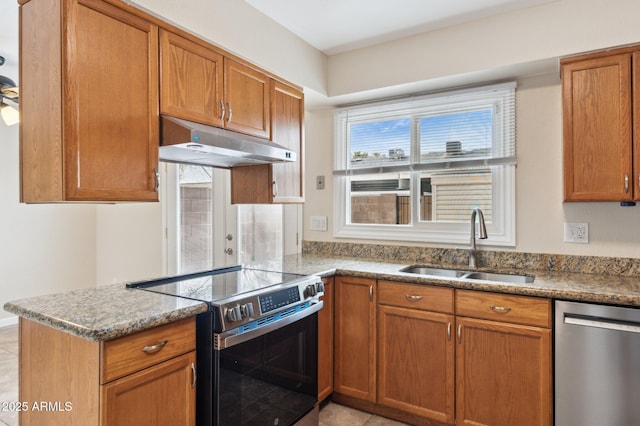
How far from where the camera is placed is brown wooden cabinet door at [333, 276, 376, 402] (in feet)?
7.95

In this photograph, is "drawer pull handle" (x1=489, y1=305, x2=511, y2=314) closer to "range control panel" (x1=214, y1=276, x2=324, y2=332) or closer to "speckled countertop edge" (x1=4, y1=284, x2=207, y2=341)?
"range control panel" (x1=214, y1=276, x2=324, y2=332)

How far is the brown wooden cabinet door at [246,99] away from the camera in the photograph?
7.38 ft

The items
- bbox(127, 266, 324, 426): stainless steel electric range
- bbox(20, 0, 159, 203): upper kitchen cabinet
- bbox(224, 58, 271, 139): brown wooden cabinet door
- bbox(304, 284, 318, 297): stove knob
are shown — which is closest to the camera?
bbox(20, 0, 159, 203): upper kitchen cabinet

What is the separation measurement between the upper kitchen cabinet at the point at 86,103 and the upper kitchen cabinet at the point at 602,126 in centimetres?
220

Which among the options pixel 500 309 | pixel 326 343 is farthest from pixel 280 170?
pixel 500 309

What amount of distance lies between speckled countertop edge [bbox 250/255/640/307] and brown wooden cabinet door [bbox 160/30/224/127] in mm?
1085

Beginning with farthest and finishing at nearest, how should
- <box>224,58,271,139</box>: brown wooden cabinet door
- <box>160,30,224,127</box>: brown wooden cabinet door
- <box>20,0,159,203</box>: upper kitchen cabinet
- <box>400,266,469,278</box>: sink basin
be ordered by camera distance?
1. <box>400,266,469,278</box>: sink basin
2. <box>224,58,271,139</box>: brown wooden cabinet door
3. <box>160,30,224,127</box>: brown wooden cabinet door
4. <box>20,0,159,203</box>: upper kitchen cabinet

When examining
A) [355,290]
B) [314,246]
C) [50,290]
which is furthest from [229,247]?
[50,290]

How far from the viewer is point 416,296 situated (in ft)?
7.43

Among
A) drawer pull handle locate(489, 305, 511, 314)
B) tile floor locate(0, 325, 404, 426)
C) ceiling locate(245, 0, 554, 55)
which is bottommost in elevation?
tile floor locate(0, 325, 404, 426)

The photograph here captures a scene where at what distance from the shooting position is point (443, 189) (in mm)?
2844

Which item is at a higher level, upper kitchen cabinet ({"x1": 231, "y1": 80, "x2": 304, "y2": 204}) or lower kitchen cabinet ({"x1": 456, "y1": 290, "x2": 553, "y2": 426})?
upper kitchen cabinet ({"x1": 231, "y1": 80, "x2": 304, "y2": 204})

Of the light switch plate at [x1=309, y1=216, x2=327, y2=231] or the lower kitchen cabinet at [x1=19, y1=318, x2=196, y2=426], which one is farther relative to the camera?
the light switch plate at [x1=309, y1=216, x2=327, y2=231]

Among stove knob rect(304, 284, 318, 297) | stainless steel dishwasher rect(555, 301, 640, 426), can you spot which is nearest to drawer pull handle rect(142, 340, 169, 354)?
stove knob rect(304, 284, 318, 297)
